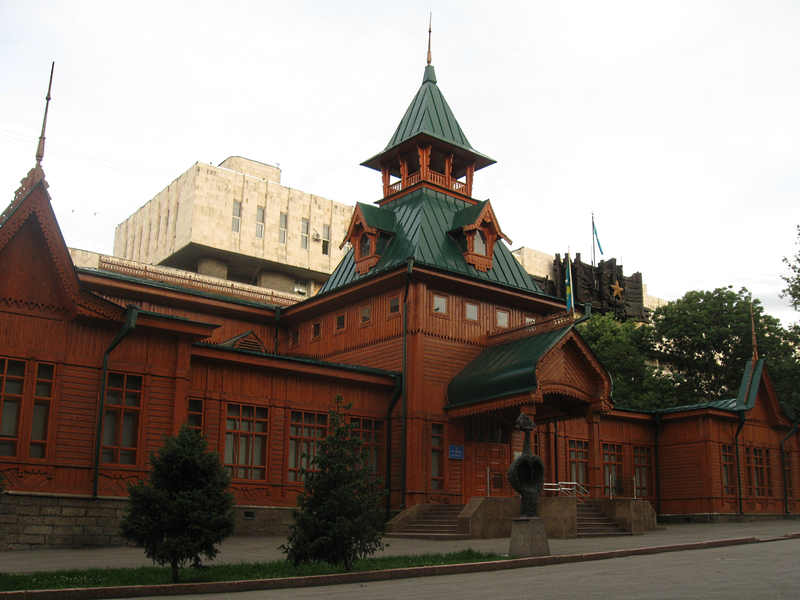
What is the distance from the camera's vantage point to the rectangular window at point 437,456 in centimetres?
2938

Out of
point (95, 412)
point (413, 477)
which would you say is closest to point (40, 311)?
point (95, 412)

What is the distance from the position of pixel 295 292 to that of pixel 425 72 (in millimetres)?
40675

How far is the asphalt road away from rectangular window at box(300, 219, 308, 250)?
63.2 meters

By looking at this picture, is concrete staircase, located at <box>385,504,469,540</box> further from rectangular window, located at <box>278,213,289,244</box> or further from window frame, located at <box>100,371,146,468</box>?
rectangular window, located at <box>278,213,289,244</box>

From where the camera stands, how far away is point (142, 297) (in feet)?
109

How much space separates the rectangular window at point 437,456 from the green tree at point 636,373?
19716 mm

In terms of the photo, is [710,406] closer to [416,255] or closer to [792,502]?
[792,502]

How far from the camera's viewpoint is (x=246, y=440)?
1045 inches

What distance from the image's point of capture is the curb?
12016 mm

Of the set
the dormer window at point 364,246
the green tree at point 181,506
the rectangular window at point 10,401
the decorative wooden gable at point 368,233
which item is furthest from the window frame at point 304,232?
the green tree at point 181,506

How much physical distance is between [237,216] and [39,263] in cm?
5135

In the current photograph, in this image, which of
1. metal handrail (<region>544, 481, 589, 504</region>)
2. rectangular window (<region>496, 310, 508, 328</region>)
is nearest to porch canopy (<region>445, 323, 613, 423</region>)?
→ rectangular window (<region>496, 310, 508, 328</region>)

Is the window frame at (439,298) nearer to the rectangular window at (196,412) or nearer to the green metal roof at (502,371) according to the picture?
the green metal roof at (502,371)

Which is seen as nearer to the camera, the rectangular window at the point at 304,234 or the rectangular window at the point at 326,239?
the rectangular window at the point at 304,234
